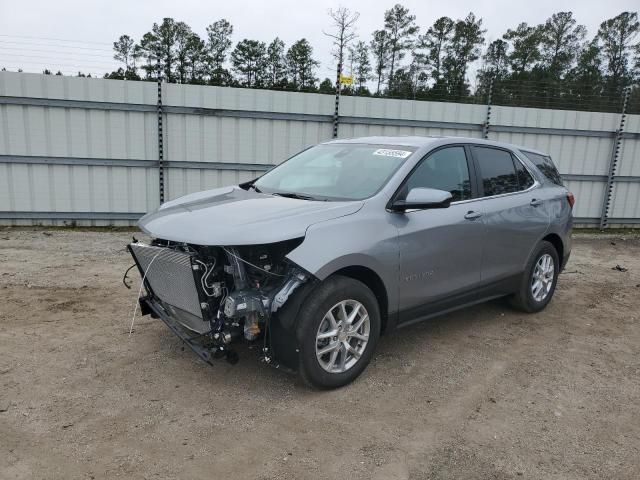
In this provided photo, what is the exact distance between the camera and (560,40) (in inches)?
1903

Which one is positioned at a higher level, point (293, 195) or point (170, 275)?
point (293, 195)

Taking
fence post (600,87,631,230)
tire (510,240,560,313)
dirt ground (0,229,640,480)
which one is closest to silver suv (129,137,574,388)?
tire (510,240,560,313)

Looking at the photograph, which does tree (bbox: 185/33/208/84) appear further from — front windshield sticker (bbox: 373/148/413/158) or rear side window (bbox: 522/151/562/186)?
front windshield sticker (bbox: 373/148/413/158)

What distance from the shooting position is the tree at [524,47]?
147 ft

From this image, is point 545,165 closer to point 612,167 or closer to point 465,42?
point 612,167

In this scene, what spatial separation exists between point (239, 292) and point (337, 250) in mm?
685

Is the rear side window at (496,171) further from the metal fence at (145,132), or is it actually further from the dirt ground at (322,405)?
the metal fence at (145,132)

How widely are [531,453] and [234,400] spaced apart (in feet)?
6.10

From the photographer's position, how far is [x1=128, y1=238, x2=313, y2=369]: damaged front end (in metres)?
3.26

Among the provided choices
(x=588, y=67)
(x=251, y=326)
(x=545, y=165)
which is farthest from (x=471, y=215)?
(x=588, y=67)

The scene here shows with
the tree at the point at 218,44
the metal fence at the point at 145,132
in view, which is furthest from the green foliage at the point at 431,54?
the metal fence at the point at 145,132

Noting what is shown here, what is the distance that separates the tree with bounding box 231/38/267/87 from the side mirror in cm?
3705

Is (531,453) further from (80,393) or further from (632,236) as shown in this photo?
(632,236)

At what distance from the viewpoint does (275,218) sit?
10.9 ft
